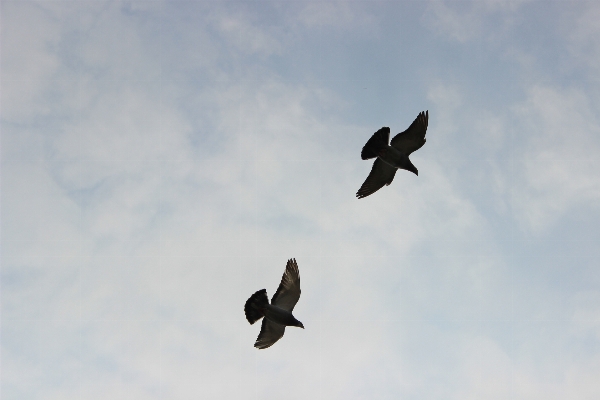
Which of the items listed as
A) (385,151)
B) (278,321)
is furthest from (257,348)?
(385,151)

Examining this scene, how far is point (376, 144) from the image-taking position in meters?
16.9

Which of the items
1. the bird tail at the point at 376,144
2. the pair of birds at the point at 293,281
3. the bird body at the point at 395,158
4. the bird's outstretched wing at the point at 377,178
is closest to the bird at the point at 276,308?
the pair of birds at the point at 293,281

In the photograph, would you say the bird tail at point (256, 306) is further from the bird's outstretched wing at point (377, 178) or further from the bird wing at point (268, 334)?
the bird's outstretched wing at point (377, 178)

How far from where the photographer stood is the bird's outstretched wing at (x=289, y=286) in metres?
16.6

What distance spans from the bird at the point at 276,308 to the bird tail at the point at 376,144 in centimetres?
467

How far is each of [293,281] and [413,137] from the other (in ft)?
21.7

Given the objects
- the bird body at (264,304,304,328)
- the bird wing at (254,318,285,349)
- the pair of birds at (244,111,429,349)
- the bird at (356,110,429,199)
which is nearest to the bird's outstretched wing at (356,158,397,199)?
the bird at (356,110,429,199)

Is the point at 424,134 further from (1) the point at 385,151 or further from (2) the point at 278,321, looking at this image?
(2) the point at 278,321

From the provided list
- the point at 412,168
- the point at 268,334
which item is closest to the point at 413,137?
the point at 412,168

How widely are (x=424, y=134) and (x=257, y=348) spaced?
9601mm

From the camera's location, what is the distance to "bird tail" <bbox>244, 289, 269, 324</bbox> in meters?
16.4

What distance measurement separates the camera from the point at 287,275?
16672mm

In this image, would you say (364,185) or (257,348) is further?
(364,185)

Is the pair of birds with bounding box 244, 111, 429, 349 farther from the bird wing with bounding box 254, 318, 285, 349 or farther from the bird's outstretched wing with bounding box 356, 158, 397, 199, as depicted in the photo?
the bird's outstretched wing with bounding box 356, 158, 397, 199
